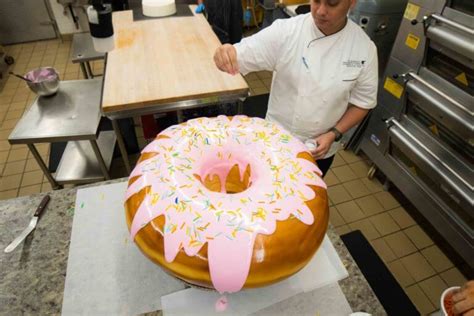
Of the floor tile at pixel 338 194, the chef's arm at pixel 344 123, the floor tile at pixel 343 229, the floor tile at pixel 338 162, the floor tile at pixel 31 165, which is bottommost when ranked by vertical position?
the floor tile at pixel 343 229

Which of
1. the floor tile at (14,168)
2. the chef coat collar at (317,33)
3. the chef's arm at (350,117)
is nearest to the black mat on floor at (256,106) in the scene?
the chef's arm at (350,117)

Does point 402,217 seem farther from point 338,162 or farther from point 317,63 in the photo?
point 317,63

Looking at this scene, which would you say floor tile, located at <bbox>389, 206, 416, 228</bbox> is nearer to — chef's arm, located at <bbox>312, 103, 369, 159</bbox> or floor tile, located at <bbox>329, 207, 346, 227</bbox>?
floor tile, located at <bbox>329, 207, 346, 227</bbox>

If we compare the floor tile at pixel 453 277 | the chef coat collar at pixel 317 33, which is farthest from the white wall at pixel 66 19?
the floor tile at pixel 453 277

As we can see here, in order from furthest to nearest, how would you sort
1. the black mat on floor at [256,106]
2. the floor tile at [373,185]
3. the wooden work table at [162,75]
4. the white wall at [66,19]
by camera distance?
the white wall at [66,19], the black mat on floor at [256,106], the floor tile at [373,185], the wooden work table at [162,75]

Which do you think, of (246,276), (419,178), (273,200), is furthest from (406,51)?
(246,276)

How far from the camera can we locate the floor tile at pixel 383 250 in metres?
2.01

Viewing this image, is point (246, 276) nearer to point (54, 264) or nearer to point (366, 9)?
point (54, 264)

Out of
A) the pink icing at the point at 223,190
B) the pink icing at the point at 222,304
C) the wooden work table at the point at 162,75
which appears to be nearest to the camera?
the pink icing at the point at 223,190

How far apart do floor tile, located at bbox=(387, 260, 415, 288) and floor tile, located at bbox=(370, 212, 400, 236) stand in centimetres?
23

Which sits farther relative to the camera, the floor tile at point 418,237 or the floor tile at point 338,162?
the floor tile at point 338,162

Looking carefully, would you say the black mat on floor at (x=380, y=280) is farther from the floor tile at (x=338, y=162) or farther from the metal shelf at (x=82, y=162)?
the metal shelf at (x=82, y=162)

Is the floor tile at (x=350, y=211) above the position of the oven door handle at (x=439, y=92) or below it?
below

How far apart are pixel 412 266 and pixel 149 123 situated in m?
1.96
